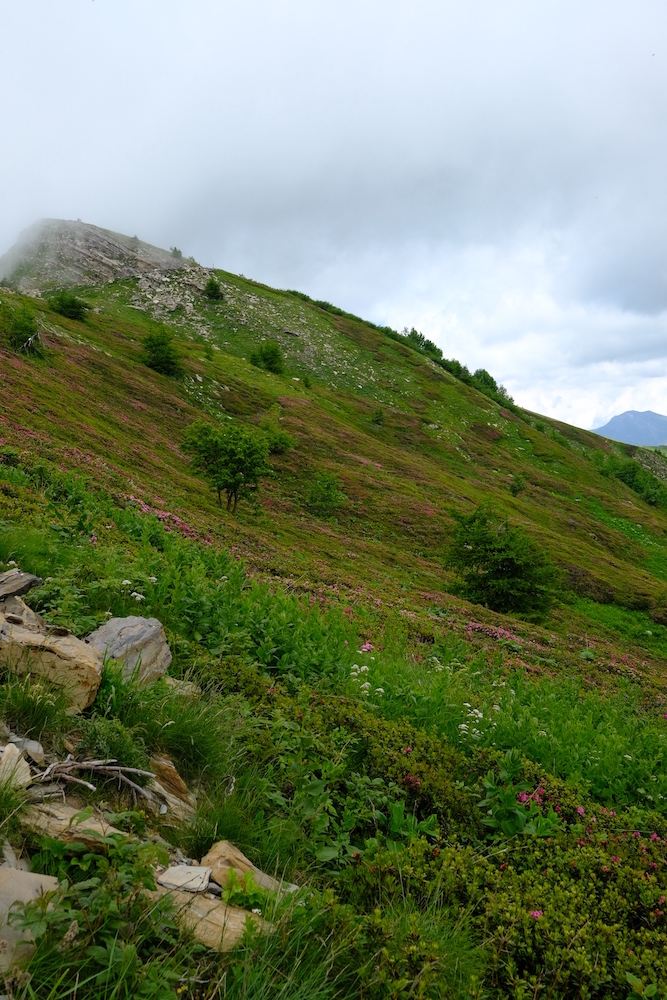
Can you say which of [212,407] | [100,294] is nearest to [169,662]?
[212,407]

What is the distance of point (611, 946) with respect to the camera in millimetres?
3086

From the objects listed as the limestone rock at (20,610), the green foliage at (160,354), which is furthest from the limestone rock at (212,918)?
the green foliage at (160,354)

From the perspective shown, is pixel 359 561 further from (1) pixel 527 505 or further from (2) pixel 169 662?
(1) pixel 527 505

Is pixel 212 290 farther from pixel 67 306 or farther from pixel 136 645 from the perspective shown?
pixel 136 645

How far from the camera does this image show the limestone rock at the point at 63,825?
246 centimetres

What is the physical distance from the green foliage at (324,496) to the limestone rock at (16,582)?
28.2 metres

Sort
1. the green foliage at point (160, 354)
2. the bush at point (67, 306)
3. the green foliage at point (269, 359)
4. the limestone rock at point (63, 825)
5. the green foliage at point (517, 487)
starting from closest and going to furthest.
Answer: the limestone rock at point (63, 825) → the green foliage at point (160, 354) → the bush at point (67, 306) → the green foliage at point (517, 487) → the green foliage at point (269, 359)

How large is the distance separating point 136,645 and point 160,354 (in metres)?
48.9

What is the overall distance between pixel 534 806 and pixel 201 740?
2.81 m

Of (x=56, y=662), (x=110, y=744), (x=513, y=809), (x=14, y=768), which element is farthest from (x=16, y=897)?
(x=513, y=809)

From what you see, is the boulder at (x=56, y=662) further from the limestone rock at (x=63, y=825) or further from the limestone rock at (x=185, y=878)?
the limestone rock at (x=185, y=878)

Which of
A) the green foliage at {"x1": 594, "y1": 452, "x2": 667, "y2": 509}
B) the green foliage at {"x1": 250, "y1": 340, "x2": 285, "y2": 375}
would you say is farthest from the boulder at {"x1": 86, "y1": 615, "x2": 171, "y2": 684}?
the green foliage at {"x1": 594, "y1": 452, "x2": 667, "y2": 509}

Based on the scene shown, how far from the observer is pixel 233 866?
2842mm

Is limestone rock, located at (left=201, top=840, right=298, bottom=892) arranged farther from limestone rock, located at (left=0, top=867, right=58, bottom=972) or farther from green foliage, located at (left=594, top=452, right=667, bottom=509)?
green foliage, located at (left=594, top=452, right=667, bottom=509)
